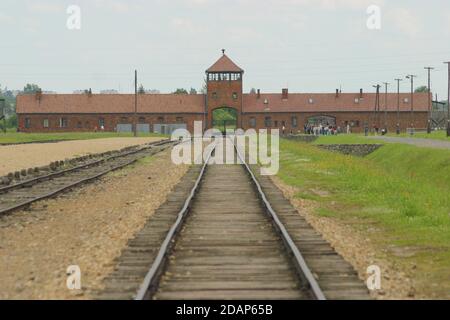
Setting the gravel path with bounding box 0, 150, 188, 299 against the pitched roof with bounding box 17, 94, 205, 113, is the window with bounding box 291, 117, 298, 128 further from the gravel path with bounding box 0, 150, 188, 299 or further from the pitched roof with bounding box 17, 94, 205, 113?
the gravel path with bounding box 0, 150, 188, 299

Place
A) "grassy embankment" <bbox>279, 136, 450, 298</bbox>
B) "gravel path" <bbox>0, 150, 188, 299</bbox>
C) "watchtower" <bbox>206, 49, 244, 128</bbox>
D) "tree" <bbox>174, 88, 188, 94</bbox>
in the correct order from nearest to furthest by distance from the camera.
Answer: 1. "gravel path" <bbox>0, 150, 188, 299</bbox>
2. "grassy embankment" <bbox>279, 136, 450, 298</bbox>
3. "watchtower" <bbox>206, 49, 244, 128</bbox>
4. "tree" <bbox>174, 88, 188, 94</bbox>

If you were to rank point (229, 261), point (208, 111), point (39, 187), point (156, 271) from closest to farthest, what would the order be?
point (156, 271), point (229, 261), point (39, 187), point (208, 111)

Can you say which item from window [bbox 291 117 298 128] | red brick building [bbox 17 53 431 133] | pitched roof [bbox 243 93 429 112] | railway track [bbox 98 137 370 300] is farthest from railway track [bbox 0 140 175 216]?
window [bbox 291 117 298 128]

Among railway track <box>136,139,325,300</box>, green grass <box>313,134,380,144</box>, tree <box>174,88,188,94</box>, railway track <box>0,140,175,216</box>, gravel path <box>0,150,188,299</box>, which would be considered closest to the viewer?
railway track <box>136,139,325,300</box>

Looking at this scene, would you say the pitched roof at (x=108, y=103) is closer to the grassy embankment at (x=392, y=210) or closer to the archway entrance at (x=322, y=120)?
the archway entrance at (x=322, y=120)

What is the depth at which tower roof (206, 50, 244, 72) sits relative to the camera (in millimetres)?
104188

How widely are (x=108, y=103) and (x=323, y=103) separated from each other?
3065cm

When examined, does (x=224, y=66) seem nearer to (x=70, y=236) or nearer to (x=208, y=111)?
(x=208, y=111)

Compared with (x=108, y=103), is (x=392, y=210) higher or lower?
lower

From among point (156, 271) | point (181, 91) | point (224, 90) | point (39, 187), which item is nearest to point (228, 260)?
point (156, 271)

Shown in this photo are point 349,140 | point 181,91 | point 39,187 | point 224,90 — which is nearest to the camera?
point 39,187

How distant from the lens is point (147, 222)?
1342 cm

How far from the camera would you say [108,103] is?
347 ft
